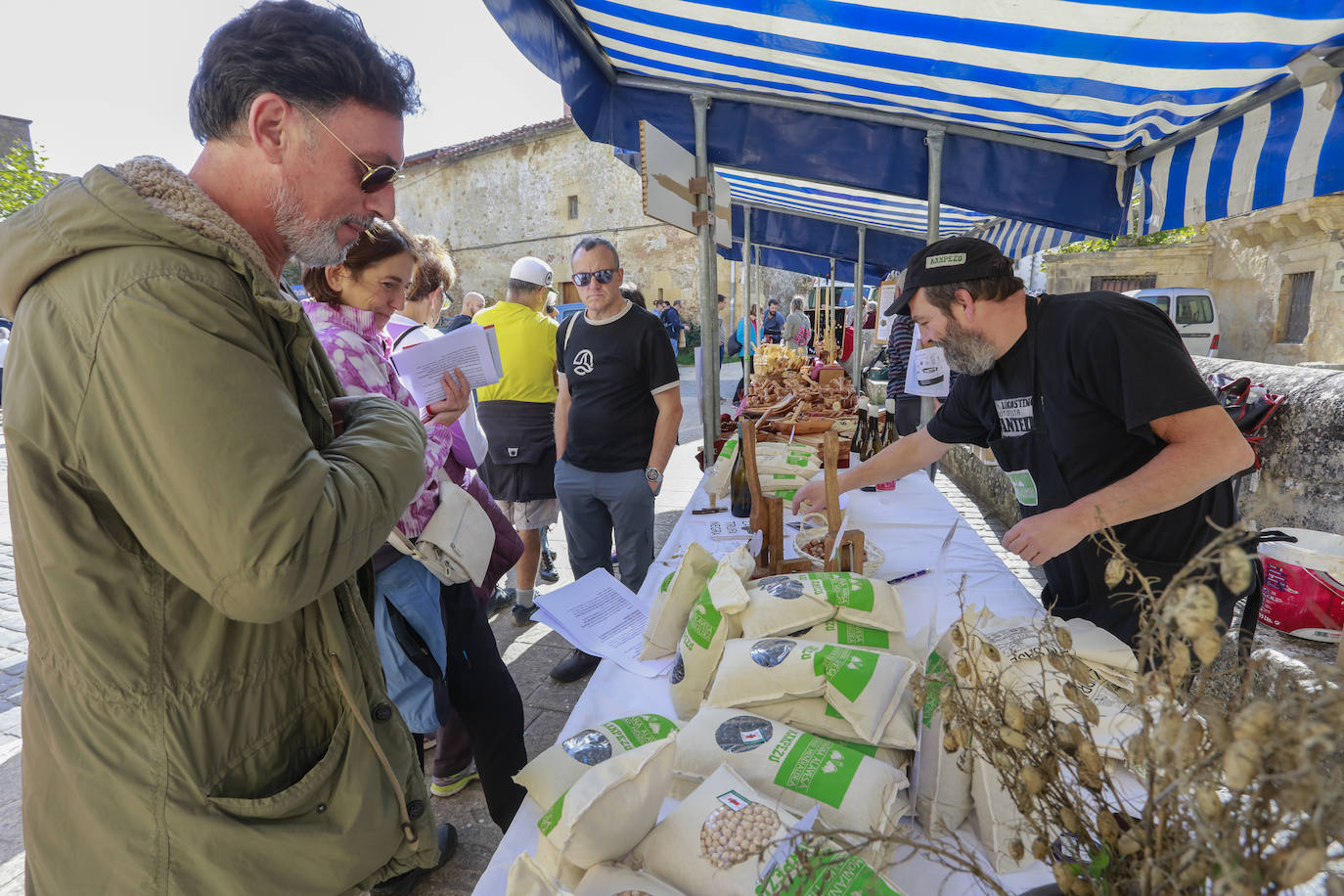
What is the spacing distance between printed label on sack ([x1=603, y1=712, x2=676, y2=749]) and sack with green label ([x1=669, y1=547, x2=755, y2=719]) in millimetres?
192

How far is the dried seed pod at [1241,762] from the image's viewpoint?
380 millimetres

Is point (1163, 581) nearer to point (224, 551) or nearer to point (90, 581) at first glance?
point (224, 551)

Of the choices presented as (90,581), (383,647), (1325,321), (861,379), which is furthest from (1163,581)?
(1325,321)

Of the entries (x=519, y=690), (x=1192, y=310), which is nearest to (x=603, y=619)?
(x=519, y=690)

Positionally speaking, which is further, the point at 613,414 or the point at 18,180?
the point at 18,180

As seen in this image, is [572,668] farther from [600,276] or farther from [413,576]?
[600,276]

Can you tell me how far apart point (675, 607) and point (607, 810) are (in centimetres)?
68

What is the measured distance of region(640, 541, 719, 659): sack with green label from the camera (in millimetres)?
1505

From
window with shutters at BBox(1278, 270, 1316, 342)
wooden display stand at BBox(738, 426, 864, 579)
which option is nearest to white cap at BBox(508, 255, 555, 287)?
wooden display stand at BBox(738, 426, 864, 579)

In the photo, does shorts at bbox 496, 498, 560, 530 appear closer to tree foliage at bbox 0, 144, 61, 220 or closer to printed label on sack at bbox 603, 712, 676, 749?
printed label on sack at bbox 603, 712, 676, 749

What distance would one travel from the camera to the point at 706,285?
3.63 meters

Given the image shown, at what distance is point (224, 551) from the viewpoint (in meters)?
0.74

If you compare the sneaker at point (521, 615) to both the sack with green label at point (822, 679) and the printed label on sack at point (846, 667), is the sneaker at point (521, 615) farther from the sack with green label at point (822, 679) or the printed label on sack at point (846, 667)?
Answer: the printed label on sack at point (846, 667)

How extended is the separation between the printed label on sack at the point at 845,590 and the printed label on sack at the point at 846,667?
0.52ft
